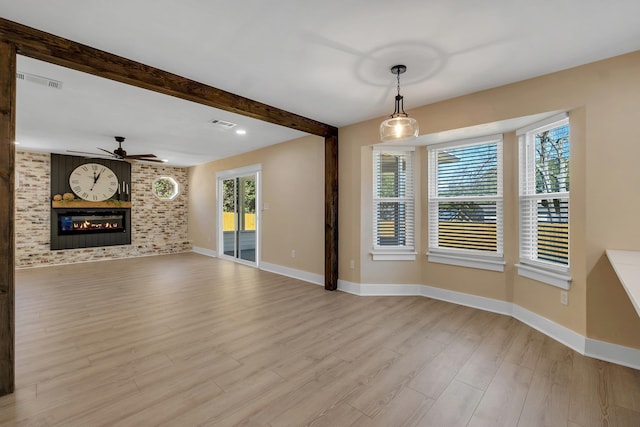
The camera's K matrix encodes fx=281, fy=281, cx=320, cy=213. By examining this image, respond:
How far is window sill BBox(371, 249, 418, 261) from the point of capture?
4098 mm

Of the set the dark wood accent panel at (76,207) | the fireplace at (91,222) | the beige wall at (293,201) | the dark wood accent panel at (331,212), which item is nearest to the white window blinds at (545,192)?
the dark wood accent panel at (331,212)

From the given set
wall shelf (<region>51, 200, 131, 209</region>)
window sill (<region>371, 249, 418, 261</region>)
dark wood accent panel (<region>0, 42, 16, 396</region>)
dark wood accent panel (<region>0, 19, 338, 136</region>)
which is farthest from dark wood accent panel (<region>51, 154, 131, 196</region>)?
window sill (<region>371, 249, 418, 261</region>)

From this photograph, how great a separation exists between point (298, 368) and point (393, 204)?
2719mm

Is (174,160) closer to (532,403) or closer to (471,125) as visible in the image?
(471,125)

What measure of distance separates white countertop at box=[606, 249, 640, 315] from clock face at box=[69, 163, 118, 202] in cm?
910

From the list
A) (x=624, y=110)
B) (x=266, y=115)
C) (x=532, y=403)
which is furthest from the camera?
(x=266, y=115)

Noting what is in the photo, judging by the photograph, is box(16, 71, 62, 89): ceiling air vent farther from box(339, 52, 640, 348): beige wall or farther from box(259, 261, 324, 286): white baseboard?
box(339, 52, 640, 348): beige wall

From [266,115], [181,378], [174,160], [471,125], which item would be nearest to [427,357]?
[181,378]

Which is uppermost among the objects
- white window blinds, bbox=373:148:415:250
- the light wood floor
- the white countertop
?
white window blinds, bbox=373:148:415:250

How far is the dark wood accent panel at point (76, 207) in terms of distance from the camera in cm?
650

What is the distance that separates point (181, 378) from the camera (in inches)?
83.9

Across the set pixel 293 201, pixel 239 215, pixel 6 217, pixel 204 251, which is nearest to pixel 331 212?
pixel 293 201

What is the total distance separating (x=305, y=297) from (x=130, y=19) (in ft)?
11.6

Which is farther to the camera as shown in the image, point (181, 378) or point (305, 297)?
point (305, 297)
